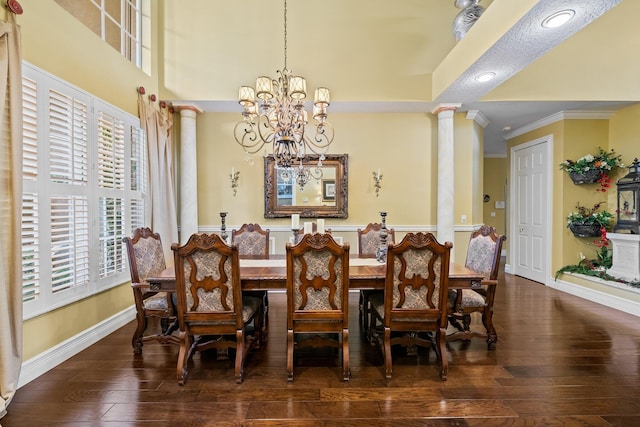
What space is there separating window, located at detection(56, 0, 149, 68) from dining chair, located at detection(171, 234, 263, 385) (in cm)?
260

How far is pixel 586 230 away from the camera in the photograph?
429 centimetres

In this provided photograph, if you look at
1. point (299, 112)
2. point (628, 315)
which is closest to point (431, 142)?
point (299, 112)

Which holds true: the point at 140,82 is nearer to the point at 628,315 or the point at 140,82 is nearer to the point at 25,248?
the point at 25,248

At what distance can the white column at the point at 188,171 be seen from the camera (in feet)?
14.1

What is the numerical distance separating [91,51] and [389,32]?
3.54 metres

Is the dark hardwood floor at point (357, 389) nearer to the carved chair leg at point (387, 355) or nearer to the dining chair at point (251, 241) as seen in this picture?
the carved chair leg at point (387, 355)

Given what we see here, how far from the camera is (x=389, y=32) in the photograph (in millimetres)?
4125

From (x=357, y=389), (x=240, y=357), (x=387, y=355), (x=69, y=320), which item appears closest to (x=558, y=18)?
(x=387, y=355)

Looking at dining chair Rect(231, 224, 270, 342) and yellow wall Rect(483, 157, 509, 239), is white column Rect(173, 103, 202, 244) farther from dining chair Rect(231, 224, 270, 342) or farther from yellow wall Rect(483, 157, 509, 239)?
yellow wall Rect(483, 157, 509, 239)

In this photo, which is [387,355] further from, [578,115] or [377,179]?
[578,115]

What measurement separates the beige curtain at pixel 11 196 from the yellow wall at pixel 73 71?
0.31 metres

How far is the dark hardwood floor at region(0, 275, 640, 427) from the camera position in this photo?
1.79 metres

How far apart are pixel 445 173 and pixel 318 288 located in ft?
10.1

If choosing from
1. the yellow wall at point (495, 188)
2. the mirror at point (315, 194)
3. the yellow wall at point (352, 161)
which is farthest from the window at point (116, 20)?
the yellow wall at point (495, 188)
